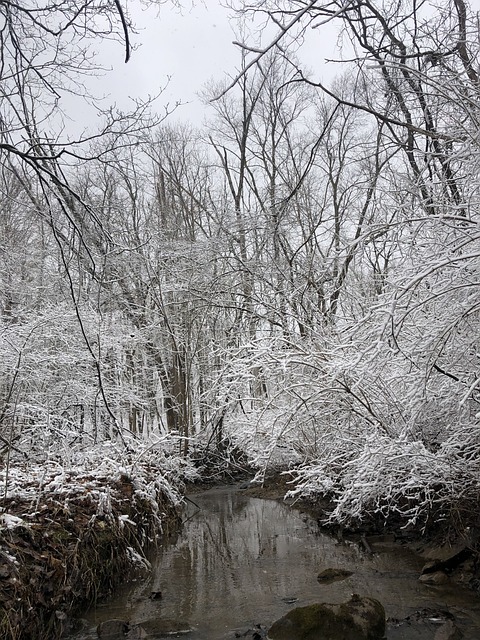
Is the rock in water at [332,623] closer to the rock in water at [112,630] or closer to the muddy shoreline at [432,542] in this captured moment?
the rock in water at [112,630]

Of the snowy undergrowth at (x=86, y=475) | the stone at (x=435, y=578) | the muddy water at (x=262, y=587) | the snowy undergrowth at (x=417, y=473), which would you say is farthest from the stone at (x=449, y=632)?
the snowy undergrowth at (x=86, y=475)

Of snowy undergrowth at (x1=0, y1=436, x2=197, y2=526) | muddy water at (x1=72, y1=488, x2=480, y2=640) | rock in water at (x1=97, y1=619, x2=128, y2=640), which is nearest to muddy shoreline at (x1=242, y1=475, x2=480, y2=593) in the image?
muddy water at (x1=72, y1=488, x2=480, y2=640)

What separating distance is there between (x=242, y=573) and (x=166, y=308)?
9.30 meters

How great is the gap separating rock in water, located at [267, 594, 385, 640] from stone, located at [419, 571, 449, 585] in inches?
48.3

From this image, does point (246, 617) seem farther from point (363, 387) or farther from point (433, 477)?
point (363, 387)

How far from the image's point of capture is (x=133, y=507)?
6805 mm

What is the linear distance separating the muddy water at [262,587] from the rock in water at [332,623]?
0.57ft

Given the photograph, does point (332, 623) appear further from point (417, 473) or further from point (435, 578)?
point (417, 473)

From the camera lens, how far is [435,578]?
5.59 metres

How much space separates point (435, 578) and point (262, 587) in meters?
1.73

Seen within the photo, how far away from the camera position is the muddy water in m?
4.77

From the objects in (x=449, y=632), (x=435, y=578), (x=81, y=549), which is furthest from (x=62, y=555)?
(x=435, y=578)

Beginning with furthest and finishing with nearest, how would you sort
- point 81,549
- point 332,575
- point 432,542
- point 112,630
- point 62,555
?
point 432,542, point 332,575, point 81,549, point 62,555, point 112,630

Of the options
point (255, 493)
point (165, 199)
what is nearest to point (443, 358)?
point (255, 493)
